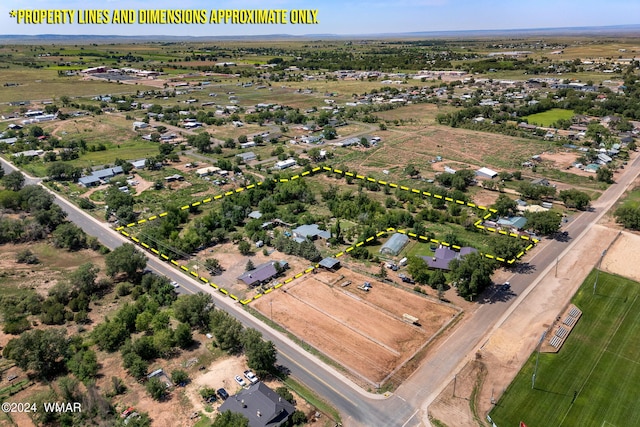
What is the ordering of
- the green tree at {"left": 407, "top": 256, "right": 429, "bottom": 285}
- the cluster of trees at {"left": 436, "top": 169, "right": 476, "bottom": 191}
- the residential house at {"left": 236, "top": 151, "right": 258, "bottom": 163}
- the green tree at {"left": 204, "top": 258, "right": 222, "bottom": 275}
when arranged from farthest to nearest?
the residential house at {"left": 236, "top": 151, "right": 258, "bottom": 163}, the cluster of trees at {"left": 436, "top": 169, "right": 476, "bottom": 191}, the green tree at {"left": 204, "top": 258, "right": 222, "bottom": 275}, the green tree at {"left": 407, "top": 256, "right": 429, "bottom": 285}

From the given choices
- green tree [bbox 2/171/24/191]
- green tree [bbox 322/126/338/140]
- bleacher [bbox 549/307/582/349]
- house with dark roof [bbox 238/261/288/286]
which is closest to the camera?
bleacher [bbox 549/307/582/349]

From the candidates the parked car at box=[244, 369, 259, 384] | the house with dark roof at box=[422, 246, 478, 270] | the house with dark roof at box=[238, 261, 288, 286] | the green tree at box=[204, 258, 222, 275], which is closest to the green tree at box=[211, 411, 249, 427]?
the parked car at box=[244, 369, 259, 384]

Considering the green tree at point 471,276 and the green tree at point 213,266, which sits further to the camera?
the green tree at point 213,266

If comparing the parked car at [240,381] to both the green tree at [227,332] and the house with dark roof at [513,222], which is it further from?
the house with dark roof at [513,222]

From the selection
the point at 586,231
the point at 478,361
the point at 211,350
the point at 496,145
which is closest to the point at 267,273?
the point at 211,350

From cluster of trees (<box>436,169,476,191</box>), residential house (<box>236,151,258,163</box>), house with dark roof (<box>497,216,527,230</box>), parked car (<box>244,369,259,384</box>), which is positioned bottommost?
parked car (<box>244,369,259,384</box>)

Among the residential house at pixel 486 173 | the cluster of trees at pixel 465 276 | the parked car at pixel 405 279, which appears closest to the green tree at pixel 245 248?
the parked car at pixel 405 279

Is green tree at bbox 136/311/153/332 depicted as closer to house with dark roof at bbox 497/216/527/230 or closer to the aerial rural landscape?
the aerial rural landscape
